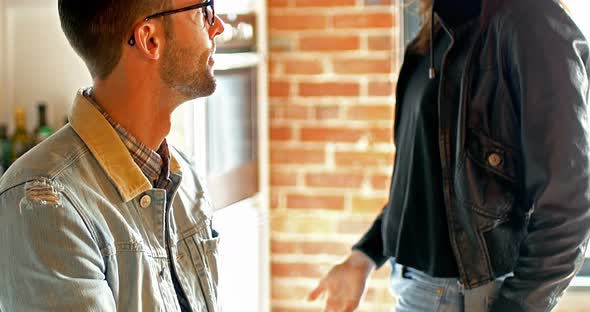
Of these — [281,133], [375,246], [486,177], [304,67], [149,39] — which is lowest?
[375,246]

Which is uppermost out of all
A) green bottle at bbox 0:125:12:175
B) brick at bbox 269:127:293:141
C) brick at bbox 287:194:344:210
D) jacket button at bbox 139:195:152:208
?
jacket button at bbox 139:195:152:208

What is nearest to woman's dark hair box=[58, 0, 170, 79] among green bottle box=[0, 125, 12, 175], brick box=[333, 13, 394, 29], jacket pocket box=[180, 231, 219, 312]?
jacket pocket box=[180, 231, 219, 312]

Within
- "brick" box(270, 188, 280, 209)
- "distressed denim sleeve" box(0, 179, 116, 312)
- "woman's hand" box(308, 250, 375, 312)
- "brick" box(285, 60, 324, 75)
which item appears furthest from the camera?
"brick" box(270, 188, 280, 209)

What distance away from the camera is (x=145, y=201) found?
→ 4.51 ft

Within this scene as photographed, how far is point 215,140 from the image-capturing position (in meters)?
2.74

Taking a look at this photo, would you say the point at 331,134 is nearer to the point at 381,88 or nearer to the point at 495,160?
the point at 381,88

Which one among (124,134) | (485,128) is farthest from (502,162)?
(124,134)

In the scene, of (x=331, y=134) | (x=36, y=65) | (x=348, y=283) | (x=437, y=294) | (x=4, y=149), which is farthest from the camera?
(x=331, y=134)

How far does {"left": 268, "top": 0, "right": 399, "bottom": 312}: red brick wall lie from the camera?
2902 millimetres

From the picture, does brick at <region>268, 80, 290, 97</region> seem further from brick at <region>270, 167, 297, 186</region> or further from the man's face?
the man's face

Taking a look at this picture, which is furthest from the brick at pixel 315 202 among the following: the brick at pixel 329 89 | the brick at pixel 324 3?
the brick at pixel 324 3

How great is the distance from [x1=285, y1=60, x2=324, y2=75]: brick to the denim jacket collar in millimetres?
1656

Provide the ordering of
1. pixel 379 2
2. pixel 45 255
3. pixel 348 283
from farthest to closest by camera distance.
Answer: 1. pixel 379 2
2. pixel 348 283
3. pixel 45 255

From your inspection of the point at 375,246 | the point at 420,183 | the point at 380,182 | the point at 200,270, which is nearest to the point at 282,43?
the point at 380,182
